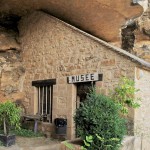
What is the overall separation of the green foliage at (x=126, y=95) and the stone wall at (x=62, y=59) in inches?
12.5

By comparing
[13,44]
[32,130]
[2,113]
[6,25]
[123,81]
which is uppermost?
[6,25]

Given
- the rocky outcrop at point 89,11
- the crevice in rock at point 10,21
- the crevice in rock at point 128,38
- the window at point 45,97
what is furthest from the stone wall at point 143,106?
the crevice in rock at point 10,21

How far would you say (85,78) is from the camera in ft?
29.4

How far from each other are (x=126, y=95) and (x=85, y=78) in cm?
161

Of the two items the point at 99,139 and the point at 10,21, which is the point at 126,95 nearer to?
the point at 99,139

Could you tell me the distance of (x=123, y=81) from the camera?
7961mm

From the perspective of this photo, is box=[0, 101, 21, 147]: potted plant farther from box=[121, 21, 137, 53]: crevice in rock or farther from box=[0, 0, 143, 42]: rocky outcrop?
box=[121, 21, 137, 53]: crevice in rock

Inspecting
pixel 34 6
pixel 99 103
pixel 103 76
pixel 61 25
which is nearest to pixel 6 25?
pixel 34 6

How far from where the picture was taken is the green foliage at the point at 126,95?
7.64 metres

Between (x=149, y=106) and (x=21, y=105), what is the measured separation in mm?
5132

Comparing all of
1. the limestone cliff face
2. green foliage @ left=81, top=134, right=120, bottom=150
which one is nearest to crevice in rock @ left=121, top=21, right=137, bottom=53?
the limestone cliff face

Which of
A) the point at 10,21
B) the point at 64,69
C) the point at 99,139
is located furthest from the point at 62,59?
the point at 99,139

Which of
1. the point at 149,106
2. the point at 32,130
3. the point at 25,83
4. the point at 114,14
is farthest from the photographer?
the point at 25,83

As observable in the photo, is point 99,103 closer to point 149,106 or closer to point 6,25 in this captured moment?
point 149,106
